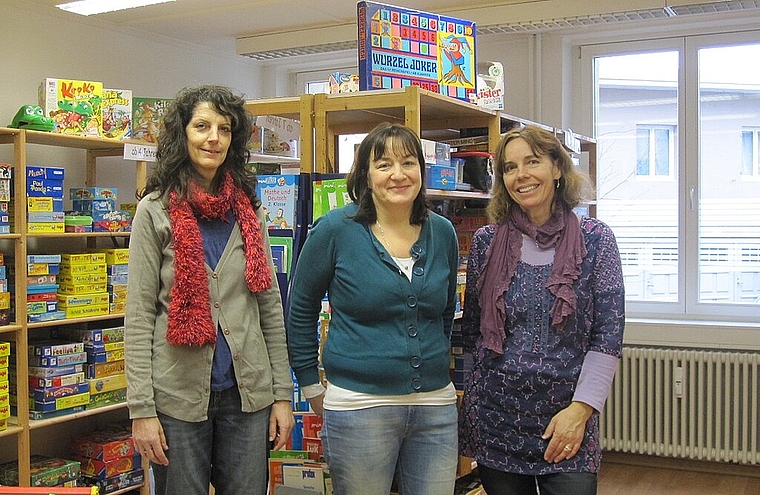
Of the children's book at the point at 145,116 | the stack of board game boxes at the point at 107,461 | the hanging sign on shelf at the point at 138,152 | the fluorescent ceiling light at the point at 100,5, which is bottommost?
the stack of board game boxes at the point at 107,461

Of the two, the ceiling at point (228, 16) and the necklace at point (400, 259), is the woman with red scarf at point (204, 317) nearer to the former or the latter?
the necklace at point (400, 259)

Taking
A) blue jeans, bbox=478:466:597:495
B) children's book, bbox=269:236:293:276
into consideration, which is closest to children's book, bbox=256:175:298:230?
children's book, bbox=269:236:293:276

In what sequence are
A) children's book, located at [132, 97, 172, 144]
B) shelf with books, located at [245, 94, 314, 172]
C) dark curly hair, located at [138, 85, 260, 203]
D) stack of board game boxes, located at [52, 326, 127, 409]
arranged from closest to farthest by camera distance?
dark curly hair, located at [138, 85, 260, 203] < shelf with books, located at [245, 94, 314, 172] < stack of board game boxes, located at [52, 326, 127, 409] < children's book, located at [132, 97, 172, 144]

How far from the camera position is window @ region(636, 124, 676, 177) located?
490 centimetres

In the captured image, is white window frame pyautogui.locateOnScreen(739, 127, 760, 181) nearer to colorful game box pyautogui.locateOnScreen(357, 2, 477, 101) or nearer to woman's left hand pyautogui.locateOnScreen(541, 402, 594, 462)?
colorful game box pyautogui.locateOnScreen(357, 2, 477, 101)

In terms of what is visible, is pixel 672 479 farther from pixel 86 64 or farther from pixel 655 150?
pixel 86 64

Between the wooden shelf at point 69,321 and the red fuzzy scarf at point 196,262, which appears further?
the wooden shelf at point 69,321

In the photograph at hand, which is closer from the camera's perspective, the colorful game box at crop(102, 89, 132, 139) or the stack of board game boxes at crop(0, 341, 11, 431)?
the stack of board game boxes at crop(0, 341, 11, 431)

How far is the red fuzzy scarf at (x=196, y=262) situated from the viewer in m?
1.79

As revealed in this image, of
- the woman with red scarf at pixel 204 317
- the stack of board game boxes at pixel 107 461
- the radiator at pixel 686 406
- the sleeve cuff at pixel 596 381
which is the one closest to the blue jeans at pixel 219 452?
the woman with red scarf at pixel 204 317

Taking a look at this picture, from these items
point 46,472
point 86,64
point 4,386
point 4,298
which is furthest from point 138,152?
point 46,472

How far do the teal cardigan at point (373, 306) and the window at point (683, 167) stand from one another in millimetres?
3310

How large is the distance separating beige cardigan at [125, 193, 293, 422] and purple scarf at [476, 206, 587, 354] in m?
0.54

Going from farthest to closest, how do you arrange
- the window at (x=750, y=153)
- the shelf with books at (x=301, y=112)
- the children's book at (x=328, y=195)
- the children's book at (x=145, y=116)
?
the window at (x=750, y=153)
the children's book at (x=145, y=116)
the shelf with books at (x=301, y=112)
the children's book at (x=328, y=195)
